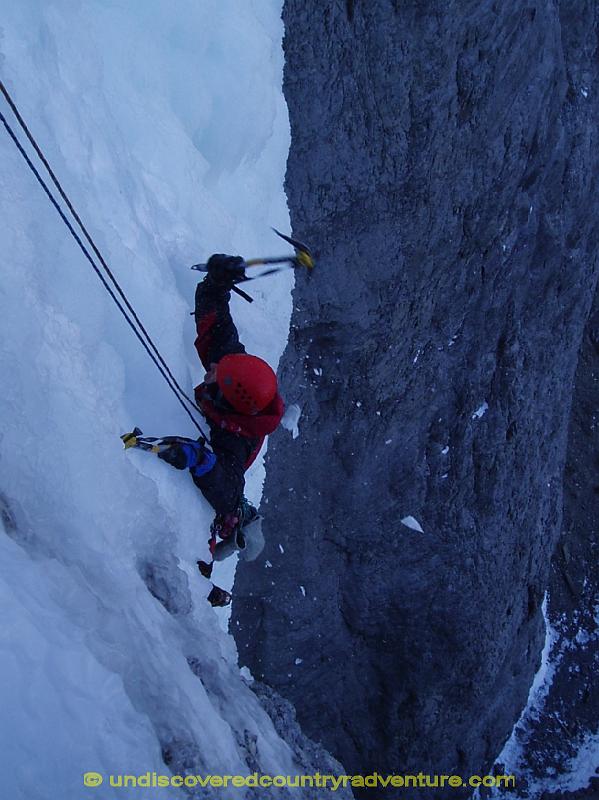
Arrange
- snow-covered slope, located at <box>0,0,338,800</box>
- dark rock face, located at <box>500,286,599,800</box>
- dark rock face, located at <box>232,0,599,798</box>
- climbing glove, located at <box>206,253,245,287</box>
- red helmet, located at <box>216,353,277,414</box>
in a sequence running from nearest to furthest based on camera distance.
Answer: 1. snow-covered slope, located at <box>0,0,338,800</box>
2. red helmet, located at <box>216,353,277,414</box>
3. climbing glove, located at <box>206,253,245,287</box>
4. dark rock face, located at <box>232,0,599,798</box>
5. dark rock face, located at <box>500,286,599,800</box>

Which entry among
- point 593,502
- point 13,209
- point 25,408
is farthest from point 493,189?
point 593,502

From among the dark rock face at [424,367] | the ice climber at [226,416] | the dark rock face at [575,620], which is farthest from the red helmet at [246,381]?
the dark rock face at [575,620]

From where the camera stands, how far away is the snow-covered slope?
1546 mm

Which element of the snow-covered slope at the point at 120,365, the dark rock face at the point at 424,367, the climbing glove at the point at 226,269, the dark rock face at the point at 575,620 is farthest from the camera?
the dark rock face at the point at 575,620

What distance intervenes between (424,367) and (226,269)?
2900 millimetres

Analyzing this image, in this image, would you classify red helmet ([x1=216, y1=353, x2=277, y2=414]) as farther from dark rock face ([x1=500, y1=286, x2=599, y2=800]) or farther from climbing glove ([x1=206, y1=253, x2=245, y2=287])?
dark rock face ([x1=500, y1=286, x2=599, y2=800])

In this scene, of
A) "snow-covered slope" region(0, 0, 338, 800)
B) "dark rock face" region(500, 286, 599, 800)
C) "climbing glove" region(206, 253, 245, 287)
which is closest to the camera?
"snow-covered slope" region(0, 0, 338, 800)

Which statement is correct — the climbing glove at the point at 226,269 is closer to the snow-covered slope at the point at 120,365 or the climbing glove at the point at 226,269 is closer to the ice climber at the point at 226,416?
the ice climber at the point at 226,416

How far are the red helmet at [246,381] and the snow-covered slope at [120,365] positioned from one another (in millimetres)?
376

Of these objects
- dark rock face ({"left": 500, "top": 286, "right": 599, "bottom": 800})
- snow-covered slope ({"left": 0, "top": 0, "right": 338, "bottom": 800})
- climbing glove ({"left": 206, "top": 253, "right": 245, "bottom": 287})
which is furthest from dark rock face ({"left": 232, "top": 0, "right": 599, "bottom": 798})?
climbing glove ({"left": 206, "top": 253, "right": 245, "bottom": 287})

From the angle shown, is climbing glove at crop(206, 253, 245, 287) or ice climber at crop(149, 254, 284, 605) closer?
ice climber at crop(149, 254, 284, 605)

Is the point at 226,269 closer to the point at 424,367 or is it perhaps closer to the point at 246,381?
the point at 246,381

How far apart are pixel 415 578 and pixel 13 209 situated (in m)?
5.17

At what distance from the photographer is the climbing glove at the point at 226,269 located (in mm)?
3070
